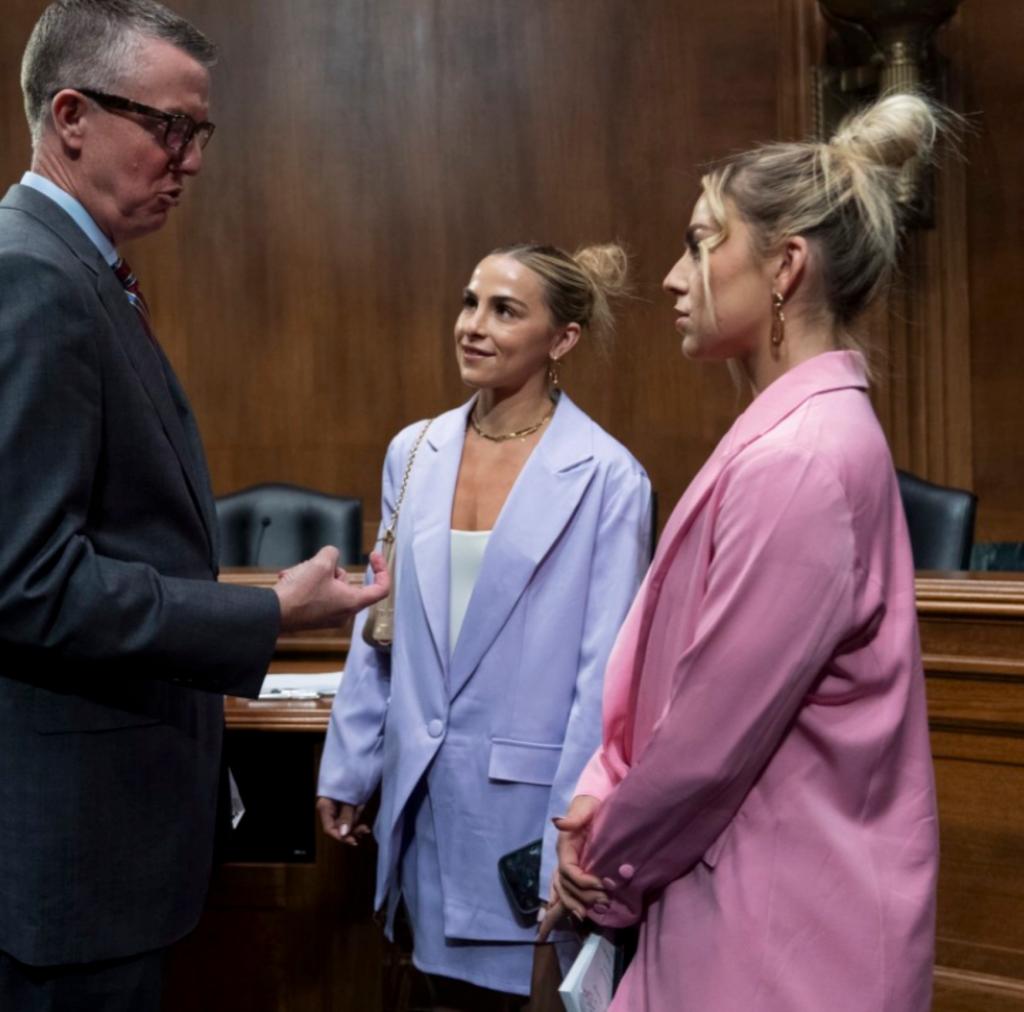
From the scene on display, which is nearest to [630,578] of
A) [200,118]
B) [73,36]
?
[200,118]

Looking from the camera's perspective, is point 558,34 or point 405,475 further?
point 558,34

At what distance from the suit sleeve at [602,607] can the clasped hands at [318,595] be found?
1.97 ft

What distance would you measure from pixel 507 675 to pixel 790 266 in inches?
37.1

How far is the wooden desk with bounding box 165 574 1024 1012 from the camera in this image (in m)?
2.46

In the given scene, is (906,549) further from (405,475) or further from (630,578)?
(405,475)

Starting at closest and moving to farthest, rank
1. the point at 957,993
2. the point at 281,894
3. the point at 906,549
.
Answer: the point at 906,549 < the point at 281,894 < the point at 957,993

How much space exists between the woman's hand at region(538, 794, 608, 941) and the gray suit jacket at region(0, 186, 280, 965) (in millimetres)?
363

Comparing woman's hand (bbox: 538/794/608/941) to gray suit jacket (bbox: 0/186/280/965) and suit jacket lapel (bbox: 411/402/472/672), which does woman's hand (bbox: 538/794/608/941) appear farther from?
suit jacket lapel (bbox: 411/402/472/672)

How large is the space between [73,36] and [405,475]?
99 centimetres

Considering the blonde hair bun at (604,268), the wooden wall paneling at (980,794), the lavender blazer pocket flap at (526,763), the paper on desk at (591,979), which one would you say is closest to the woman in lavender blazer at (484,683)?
the lavender blazer pocket flap at (526,763)

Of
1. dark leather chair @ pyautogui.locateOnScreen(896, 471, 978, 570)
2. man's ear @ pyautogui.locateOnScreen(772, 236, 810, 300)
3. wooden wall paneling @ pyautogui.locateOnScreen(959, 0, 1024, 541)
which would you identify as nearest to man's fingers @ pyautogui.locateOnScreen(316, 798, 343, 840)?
man's ear @ pyautogui.locateOnScreen(772, 236, 810, 300)

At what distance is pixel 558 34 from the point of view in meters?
5.03

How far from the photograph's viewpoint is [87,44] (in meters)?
1.68

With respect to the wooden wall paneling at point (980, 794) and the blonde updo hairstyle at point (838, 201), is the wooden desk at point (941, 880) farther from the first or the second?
the blonde updo hairstyle at point (838, 201)
